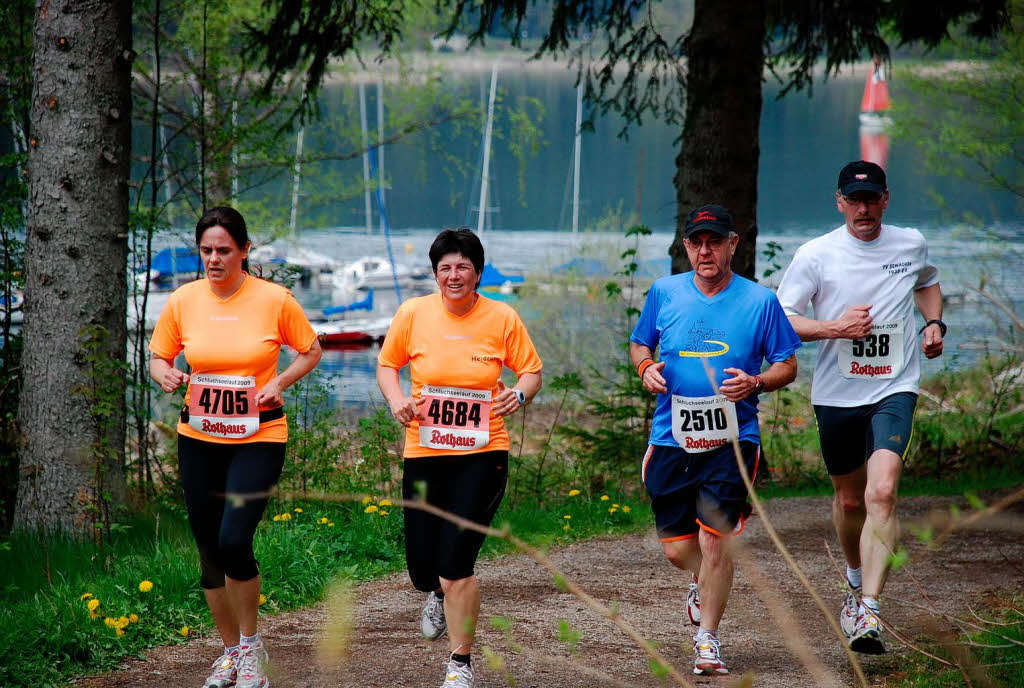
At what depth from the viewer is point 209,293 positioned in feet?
15.6

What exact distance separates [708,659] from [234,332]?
2.41 metres

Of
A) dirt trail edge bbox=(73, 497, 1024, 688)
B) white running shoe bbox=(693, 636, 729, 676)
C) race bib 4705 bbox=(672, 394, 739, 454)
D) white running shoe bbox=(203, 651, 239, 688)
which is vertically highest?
race bib 4705 bbox=(672, 394, 739, 454)

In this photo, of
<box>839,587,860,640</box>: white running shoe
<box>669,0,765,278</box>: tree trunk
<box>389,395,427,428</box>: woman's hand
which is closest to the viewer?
<box>389,395,427,428</box>: woman's hand

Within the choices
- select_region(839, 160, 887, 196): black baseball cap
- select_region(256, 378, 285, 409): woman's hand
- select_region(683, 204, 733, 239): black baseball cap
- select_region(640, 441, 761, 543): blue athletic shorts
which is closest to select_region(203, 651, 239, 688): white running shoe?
select_region(256, 378, 285, 409): woman's hand

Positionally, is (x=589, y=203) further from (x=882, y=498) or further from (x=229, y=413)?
(x=229, y=413)

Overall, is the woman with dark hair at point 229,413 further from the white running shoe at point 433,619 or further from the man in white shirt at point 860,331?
the man in white shirt at point 860,331

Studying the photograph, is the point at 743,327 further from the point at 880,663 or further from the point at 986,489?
the point at 986,489

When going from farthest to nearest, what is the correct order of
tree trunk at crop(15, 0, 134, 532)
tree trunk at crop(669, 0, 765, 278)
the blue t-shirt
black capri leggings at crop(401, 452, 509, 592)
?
1. tree trunk at crop(669, 0, 765, 278)
2. tree trunk at crop(15, 0, 134, 532)
3. the blue t-shirt
4. black capri leggings at crop(401, 452, 509, 592)

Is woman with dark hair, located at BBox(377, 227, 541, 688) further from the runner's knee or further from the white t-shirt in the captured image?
the runner's knee

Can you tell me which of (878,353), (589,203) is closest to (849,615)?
(878,353)

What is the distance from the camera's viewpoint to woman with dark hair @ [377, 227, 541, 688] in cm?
452

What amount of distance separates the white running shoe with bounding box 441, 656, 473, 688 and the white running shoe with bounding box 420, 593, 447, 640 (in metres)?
0.76

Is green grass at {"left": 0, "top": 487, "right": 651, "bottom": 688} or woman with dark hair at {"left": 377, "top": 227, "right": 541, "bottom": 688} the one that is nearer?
woman with dark hair at {"left": 377, "top": 227, "right": 541, "bottom": 688}

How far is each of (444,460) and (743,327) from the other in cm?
139
